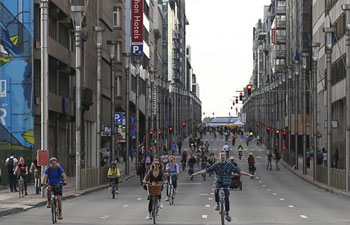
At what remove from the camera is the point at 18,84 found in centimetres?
5106

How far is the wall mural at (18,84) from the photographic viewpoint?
5062 cm

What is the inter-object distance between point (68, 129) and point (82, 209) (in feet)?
117

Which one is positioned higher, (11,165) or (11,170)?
(11,165)

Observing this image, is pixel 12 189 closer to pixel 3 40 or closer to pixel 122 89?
pixel 3 40

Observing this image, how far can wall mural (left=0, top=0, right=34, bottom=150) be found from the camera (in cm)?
5062

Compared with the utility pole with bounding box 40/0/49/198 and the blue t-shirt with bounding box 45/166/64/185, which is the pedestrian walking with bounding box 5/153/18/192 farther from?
the blue t-shirt with bounding box 45/166/64/185

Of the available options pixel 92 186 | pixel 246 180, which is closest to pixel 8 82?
pixel 92 186

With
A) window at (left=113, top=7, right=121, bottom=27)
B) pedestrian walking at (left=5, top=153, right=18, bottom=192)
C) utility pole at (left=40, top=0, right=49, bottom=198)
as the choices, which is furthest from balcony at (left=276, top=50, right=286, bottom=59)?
utility pole at (left=40, top=0, right=49, bottom=198)

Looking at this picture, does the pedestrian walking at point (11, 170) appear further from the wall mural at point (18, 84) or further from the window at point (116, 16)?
the window at point (116, 16)

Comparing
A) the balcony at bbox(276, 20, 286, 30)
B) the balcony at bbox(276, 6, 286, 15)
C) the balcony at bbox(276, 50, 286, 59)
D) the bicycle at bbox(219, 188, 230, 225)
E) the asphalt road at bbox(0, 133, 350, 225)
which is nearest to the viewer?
the bicycle at bbox(219, 188, 230, 225)

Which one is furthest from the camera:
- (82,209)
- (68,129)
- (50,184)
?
(68,129)

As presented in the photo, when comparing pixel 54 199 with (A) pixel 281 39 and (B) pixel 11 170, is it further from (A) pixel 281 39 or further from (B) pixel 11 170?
(A) pixel 281 39

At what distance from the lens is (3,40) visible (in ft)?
163

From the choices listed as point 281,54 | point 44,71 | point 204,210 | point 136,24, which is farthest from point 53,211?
point 281,54
